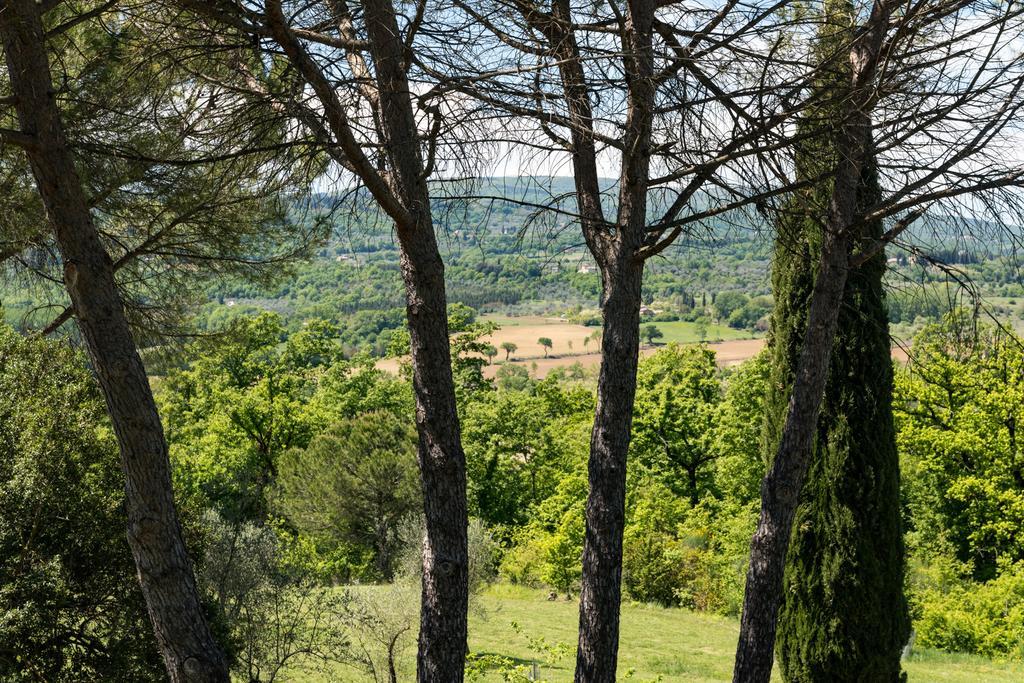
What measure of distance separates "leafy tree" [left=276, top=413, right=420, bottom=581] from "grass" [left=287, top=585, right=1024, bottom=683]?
2.78 meters

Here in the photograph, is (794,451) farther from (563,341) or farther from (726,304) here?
(563,341)

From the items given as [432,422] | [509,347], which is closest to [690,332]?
[509,347]

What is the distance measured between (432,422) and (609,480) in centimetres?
101

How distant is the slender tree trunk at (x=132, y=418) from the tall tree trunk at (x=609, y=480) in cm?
163

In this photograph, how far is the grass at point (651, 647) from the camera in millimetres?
11453

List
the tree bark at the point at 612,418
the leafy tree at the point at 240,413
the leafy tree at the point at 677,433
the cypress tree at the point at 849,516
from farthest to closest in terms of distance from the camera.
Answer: the leafy tree at the point at 240,413 → the leafy tree at the point at 677,433 → the cypress tree at the point at 849,516 → the tree bark at the point at 612,418

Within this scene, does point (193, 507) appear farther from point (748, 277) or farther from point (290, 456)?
point (290, 456)

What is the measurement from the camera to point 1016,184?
3.81 m

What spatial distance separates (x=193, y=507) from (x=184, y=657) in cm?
595

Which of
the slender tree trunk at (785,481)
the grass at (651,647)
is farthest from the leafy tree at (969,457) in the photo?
the slender tree trunk at (785,481)

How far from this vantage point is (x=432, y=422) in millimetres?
3523

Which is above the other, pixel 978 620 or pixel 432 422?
pixel 432 422

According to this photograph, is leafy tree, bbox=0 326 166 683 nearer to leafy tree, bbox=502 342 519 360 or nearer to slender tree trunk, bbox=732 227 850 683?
slender tree trunk, bbox=732 227 850 683

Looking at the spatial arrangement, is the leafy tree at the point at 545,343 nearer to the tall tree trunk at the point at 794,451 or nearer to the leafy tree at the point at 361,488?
the leafy tree at the point at 361,488
